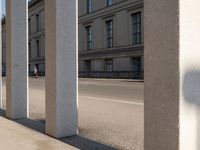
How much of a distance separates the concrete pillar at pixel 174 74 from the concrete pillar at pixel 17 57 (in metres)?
5.36

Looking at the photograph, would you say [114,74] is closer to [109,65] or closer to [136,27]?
[109,65]

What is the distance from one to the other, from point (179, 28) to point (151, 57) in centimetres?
47

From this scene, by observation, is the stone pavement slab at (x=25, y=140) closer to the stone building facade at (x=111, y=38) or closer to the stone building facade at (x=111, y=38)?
the stone building facade at (x=111, y=38)

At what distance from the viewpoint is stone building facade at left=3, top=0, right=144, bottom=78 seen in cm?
4119

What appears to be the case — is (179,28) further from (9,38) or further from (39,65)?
(39,65)

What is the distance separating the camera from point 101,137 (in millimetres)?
6223

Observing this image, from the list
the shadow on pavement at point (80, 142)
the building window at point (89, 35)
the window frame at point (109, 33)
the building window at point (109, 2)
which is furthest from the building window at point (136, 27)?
the shadow on pavement at point (80, 142)

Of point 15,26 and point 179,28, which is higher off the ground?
point 15,26

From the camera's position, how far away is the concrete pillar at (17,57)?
850 cm

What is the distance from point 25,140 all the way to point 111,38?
41.7m

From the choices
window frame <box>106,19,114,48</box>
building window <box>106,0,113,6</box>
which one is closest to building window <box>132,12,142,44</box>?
window frame <box>106,19,114,48</box>

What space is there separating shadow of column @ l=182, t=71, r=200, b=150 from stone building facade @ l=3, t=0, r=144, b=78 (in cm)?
3334

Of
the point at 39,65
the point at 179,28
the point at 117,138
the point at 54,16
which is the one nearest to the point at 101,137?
the point at 117,138

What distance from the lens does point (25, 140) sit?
5.93 meters
